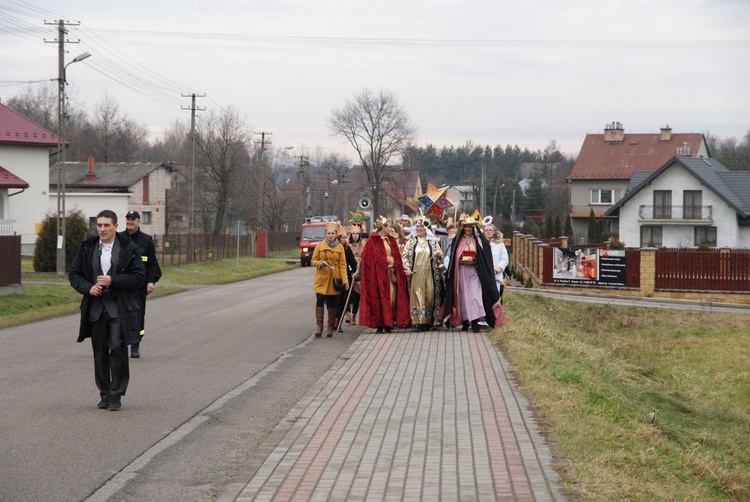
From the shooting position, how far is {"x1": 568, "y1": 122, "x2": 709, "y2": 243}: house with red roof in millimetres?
82375

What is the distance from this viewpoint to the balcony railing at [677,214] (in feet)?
201

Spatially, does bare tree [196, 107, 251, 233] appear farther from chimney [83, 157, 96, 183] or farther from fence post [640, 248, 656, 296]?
fence post [640, 248, 656, 296]

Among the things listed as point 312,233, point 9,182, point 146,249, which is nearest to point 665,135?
point 312,233

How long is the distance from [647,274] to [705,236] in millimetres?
29604

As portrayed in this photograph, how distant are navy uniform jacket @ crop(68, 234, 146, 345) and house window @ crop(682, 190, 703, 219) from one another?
56.8 meters

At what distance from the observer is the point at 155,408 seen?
9203 millimetres

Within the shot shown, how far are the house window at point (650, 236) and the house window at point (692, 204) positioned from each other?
2.53 m

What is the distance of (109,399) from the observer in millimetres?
8992

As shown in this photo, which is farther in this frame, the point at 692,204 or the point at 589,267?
the point at 692,204

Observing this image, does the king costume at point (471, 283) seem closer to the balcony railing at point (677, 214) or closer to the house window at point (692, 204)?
the balcony railing at point (677, 214)

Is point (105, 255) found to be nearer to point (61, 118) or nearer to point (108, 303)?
point (108, 303)

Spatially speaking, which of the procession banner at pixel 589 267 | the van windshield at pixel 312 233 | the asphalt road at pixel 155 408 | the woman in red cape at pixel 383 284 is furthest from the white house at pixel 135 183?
the woman in red cape at pixel 383 284

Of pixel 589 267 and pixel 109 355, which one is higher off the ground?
pixel 589 267

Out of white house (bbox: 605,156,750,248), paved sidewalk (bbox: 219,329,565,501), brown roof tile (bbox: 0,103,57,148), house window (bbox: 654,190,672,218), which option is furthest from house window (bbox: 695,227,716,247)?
paved sidewalk (bbox: 219,329,565,501)
